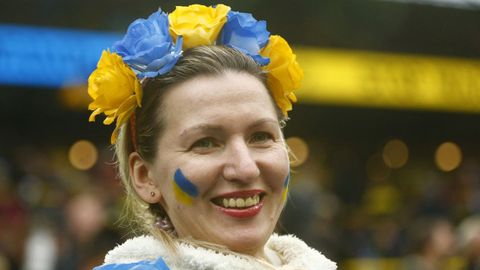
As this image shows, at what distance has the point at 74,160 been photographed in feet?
43.7

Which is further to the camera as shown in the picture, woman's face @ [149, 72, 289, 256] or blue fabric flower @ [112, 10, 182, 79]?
blue fabric flower @ [112, 10, 182, 79]

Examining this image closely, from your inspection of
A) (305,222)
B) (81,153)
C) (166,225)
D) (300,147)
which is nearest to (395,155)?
(300,147)

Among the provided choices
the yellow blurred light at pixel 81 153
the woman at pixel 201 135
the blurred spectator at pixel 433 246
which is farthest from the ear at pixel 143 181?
the yellow blurred light at pixel 81 153

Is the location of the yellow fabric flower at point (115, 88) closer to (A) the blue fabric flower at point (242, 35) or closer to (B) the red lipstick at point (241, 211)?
(A) the blue fabric flower at point (242, 35)

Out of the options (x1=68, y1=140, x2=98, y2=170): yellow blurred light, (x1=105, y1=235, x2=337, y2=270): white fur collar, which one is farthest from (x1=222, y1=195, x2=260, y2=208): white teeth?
(x1=68, y1=140, x2=98, y2=170): yellow blurred light

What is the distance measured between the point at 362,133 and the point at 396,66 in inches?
93.5

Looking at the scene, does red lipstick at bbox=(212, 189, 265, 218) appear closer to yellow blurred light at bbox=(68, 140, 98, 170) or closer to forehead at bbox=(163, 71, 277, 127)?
forehead at bbox=(163, 71, 277, 127)

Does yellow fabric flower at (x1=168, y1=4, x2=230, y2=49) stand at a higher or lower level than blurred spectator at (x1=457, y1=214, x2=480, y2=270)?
higher

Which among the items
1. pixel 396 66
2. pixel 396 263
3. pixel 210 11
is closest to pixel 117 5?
pixel 396 66

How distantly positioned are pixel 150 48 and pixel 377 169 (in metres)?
15.2

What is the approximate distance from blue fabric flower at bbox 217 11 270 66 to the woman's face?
0.14m

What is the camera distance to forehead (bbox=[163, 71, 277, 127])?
7.03ft

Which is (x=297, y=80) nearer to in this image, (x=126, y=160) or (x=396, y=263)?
(x=126, y=160)

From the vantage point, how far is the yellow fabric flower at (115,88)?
91.4 inches
